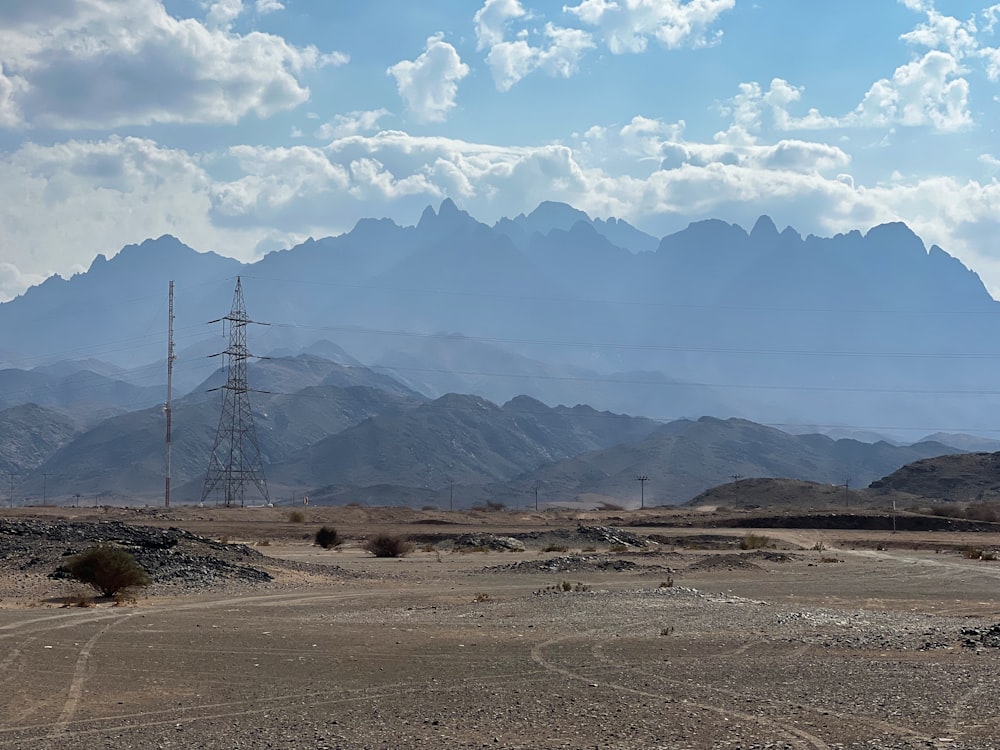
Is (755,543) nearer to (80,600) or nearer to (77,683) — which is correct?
(80,600)

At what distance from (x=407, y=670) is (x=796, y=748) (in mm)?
7150

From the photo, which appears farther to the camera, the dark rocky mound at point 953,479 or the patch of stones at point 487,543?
the dark rocky mound at point 953,479

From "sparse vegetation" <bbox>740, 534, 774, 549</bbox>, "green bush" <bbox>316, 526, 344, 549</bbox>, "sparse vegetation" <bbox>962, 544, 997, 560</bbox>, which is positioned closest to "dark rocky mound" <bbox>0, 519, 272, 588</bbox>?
"green bush" <bbox>316, 526, 344, 549</bbox>

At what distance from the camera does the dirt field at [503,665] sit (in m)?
13.6

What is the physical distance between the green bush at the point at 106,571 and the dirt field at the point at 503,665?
87cm

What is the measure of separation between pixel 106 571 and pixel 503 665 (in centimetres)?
1426

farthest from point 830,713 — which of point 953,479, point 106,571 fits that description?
point 953,479

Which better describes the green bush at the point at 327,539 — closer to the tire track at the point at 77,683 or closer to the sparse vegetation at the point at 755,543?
the sparse vegetation at the point at 755,543

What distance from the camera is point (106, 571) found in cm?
2914

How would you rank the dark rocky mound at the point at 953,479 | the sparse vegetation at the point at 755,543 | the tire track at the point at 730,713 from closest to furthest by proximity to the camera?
1. the tire track at the point at 730,713
2. the sparse vegetation at the point at 755,543
3. the dark rocky mound at the point at 953,479

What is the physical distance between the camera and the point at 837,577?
41.1m

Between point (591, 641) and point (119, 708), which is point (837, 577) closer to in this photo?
point (591, 641)

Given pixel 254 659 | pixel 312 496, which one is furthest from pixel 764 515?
pixel 312 496

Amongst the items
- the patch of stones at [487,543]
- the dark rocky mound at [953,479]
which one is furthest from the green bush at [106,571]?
the dark rocky mound at [953,479]
